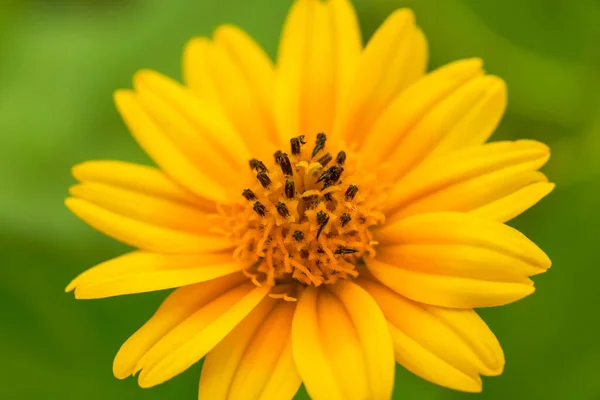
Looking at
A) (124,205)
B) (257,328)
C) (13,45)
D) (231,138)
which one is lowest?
(257,328)

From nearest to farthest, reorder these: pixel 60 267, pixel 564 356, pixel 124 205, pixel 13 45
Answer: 1. pixel 124 205
2. pixel 564 356
3. pixel 60 267
4. pixel 13 45

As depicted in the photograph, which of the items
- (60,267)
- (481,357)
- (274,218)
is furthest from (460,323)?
(60,267)

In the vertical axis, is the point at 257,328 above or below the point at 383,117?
below

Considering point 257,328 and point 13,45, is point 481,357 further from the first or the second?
point 13,45

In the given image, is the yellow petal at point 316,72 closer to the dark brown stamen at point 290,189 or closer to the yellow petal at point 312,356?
the dark brown stamen at point 290,189

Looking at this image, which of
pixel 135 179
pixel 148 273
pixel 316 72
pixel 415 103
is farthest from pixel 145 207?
pixel 415 103

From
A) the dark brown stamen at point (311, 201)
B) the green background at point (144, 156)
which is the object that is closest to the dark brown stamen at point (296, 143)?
the dark brown stamen at point (311, 201)
